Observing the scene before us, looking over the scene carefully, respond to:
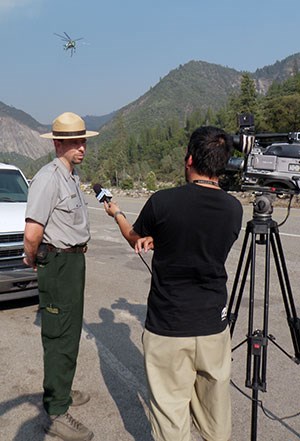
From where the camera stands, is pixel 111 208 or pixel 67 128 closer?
pixel 111 208

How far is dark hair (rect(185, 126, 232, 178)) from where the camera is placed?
7.00 feet

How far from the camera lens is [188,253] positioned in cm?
217

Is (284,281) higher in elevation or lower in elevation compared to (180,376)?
higher

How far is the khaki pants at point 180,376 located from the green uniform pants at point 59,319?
3.06 feet

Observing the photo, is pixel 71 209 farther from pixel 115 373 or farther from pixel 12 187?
pixel 12 187

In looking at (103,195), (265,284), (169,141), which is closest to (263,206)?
(265,284)

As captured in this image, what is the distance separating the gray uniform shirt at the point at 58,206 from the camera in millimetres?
2877

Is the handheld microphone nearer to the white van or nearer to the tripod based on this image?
Result: the tripod

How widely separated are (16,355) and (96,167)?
122809 millimetres

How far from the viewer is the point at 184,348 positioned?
7.27ft

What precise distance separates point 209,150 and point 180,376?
1.13 metres

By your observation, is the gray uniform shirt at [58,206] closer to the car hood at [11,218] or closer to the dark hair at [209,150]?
the dark hair at [209,150]

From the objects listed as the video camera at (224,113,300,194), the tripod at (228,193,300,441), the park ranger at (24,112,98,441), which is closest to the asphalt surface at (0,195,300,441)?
the tripod at (228,193,300,441)

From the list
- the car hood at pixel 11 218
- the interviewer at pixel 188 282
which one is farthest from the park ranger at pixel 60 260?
the car hood at pixel 11 218
